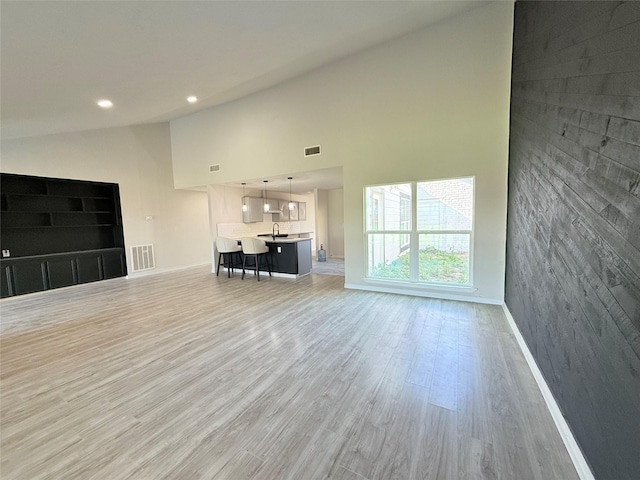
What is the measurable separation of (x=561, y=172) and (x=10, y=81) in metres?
6.03

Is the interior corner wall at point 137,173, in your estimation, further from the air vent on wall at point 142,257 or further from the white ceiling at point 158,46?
the white ceiling at point 158,46

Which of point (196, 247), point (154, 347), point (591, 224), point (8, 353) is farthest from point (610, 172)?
point (196, 247)

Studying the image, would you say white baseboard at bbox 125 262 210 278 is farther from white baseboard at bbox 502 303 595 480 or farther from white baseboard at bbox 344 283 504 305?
white baseboard at bbox 502 303 595 480

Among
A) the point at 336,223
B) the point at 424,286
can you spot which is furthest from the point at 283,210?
the point at 424,286

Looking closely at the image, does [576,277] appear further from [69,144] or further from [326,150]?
[69,144]

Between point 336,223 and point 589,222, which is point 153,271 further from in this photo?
point 589,222

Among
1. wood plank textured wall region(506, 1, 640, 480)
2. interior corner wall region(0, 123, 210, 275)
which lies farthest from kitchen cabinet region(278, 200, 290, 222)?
wood plank textured wall region(506, 1, 640, 480)

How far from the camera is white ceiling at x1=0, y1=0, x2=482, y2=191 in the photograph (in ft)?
8.89

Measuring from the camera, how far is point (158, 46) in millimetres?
3357

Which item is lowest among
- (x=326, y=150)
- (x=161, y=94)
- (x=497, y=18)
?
(x=326, y=150)

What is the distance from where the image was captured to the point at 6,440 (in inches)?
67.6

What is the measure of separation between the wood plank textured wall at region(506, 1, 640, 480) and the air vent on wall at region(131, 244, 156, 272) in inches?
330

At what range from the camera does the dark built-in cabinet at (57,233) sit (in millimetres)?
5223

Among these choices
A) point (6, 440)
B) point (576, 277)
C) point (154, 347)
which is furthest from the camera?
point (154, 347)
